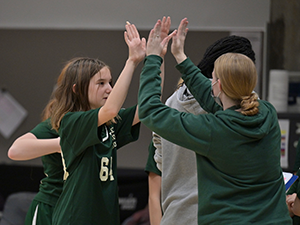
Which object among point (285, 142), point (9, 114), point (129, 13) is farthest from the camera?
point (9, 114)

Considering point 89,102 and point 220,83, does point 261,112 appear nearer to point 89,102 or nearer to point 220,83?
point 220,83

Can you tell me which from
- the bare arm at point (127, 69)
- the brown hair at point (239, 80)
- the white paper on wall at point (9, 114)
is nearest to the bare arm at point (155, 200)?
the bare arm at point (127, 69)

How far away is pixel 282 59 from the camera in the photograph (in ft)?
9.22

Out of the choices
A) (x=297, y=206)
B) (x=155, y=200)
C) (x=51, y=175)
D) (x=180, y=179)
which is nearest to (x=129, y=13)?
(x=51, y=175)

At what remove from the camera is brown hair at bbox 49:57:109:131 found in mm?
1534

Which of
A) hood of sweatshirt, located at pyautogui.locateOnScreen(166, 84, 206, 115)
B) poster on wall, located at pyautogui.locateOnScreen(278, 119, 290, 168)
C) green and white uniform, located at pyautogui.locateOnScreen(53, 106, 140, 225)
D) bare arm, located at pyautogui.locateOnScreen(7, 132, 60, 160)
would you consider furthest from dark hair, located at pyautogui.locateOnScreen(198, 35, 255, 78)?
poster on wall, located at pyautogui.locateOnScreen(278, 119, 290, 168)

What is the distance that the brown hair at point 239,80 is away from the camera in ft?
3.46

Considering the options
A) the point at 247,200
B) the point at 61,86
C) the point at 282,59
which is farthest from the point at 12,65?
the point at 247,200

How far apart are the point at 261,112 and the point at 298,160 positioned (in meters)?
0.73

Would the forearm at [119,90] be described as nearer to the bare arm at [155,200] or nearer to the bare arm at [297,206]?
the bare arm at [155,200]

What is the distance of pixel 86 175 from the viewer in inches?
55.6

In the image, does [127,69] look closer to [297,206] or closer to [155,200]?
[155,200]

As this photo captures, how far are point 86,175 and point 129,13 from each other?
184 cm

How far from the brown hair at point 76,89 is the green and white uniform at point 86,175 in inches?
3.7
